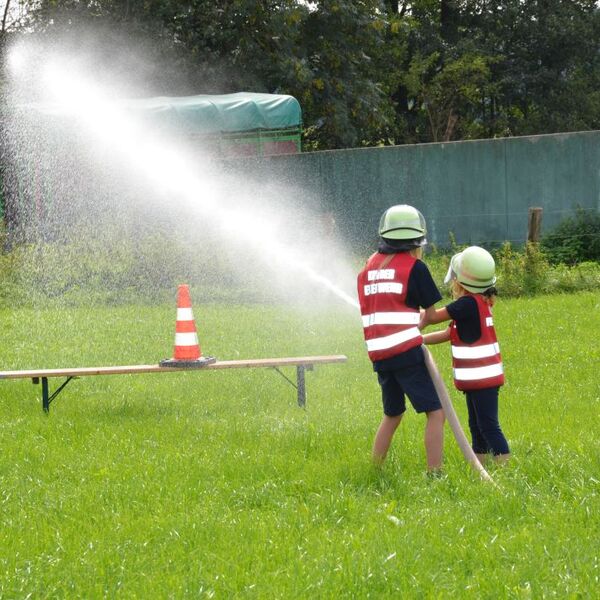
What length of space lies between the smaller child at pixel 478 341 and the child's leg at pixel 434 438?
294 mm

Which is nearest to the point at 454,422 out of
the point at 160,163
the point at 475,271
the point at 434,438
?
the point at 434,438

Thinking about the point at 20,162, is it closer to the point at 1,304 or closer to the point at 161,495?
the point at 1,304

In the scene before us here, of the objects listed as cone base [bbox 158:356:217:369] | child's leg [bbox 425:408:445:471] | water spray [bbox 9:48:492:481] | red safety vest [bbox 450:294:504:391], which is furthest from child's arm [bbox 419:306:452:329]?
water spray [bbox 9:48:492:481]

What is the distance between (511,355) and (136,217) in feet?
35.7

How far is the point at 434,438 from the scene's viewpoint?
6164 millimetres

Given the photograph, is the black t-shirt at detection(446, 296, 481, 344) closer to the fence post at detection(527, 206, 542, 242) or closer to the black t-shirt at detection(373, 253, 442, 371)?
the black t-shirt at detection(373, 253, 442, 371)

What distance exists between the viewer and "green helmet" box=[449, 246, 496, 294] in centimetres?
625

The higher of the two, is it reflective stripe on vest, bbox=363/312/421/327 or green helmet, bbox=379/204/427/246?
green helmet, bbox=379/204/427/246

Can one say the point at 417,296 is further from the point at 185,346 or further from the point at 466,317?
the point at 185,346

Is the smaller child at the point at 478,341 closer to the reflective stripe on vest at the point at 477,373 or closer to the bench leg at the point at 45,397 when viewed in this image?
the reflective stripe on vest at the point at 477,373

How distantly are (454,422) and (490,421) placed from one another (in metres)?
0.39

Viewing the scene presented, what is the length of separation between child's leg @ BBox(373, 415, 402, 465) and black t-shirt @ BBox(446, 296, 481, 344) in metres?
0.62

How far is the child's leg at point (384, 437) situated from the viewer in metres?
6.38

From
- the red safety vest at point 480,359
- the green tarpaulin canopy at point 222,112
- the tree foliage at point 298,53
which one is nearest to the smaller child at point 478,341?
the red safety vest at point 480,359
